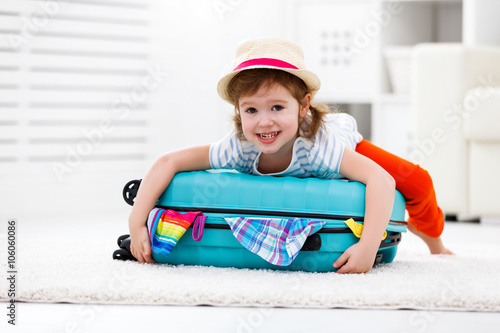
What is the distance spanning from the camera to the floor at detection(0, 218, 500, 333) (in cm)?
91

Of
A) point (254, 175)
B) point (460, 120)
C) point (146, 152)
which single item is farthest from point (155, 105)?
point (254, 175)

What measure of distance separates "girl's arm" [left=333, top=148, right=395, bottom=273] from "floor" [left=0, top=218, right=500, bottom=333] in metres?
0.24

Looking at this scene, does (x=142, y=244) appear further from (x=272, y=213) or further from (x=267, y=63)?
(x=267, y=63)

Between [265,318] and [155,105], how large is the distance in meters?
2.13

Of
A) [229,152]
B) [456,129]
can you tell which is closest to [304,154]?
[229,152]

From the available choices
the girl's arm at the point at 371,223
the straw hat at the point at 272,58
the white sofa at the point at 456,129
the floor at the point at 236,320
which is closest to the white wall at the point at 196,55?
the white sofa at the point at 456,129

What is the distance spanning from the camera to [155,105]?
2.98 m

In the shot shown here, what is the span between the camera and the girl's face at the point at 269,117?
1281 mm

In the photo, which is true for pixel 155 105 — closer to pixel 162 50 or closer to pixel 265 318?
pixel 162 50

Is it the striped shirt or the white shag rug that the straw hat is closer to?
the striped shirt

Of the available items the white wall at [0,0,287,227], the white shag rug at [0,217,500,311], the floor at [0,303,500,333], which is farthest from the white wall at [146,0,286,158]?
the floor at [0,303,500,333]

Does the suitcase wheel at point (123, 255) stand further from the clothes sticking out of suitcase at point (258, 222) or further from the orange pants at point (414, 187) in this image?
the orange pants at point (414, 187)

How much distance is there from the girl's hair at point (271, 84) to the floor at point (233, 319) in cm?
46

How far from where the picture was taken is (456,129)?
224 cm
